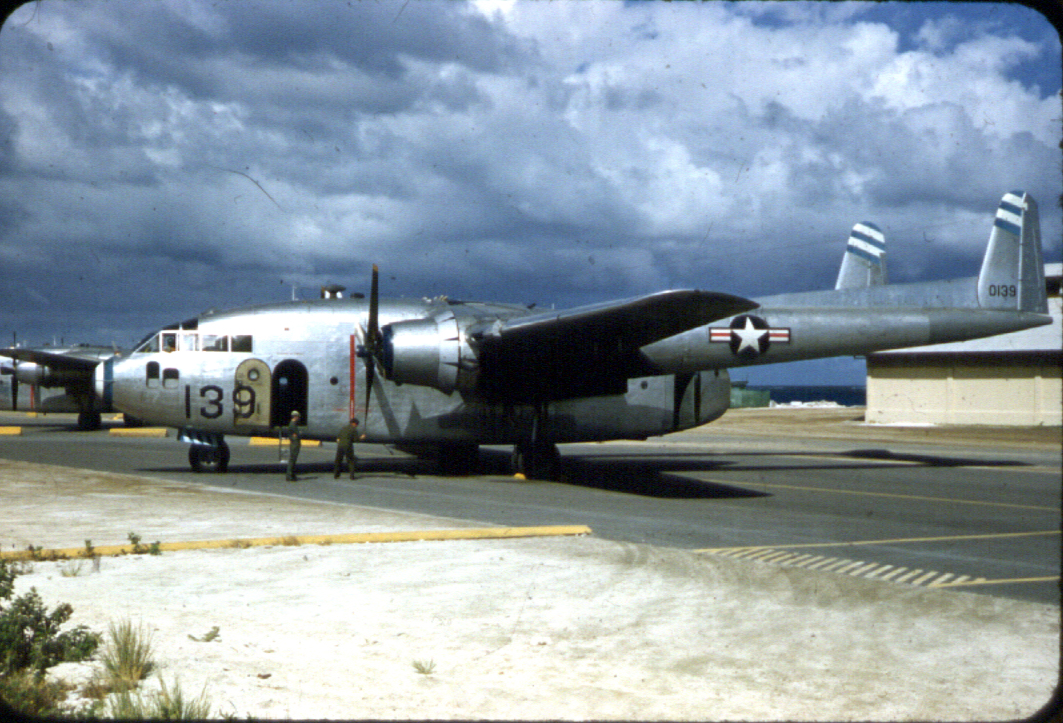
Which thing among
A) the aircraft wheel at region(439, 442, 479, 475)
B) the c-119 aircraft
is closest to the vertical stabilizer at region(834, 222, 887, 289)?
the c-119 aircraft

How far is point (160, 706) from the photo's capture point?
4.61 m

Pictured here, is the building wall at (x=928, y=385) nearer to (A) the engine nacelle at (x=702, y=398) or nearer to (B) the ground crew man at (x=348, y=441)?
(A) the engine nacelle at (x=702, y=398)

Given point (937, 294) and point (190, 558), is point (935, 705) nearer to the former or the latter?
point (190, 558)

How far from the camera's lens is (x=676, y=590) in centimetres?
802

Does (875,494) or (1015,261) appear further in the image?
(875,494)

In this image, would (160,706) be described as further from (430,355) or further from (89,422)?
(89,422)

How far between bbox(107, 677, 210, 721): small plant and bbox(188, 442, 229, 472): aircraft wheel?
561 inches

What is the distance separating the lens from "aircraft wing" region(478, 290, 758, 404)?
47.4 feet

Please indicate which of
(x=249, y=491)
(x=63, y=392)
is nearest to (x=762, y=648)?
(x=249, y=491)

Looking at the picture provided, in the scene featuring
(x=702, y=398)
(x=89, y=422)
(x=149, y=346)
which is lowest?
(x=89, y=422)

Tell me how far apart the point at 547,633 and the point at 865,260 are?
18031mm

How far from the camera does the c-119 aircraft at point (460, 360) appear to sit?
1680cm

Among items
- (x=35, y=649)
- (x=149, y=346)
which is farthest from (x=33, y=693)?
(x=149, y=346)

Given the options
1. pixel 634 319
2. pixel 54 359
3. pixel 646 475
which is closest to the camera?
pixel 634 319
